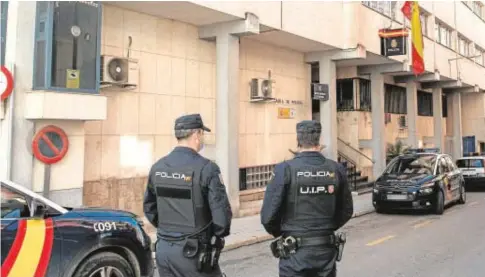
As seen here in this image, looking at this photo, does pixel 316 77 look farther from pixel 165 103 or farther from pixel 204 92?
pixel 165 103

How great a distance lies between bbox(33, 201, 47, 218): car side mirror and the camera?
4.39 m

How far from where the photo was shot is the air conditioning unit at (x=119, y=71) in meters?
9.78

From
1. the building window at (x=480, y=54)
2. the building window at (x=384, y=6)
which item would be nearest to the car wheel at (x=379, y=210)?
the building window at (x=384, y=6)

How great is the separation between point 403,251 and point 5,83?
282 inches

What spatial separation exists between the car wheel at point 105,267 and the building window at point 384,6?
49.5ft

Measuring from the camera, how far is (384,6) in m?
19.4

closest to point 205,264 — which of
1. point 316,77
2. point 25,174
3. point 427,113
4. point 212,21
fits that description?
point 25,174

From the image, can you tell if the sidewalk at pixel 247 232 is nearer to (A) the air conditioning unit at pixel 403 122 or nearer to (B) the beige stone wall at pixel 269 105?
(B) the beige stone wall at pixel 269 105

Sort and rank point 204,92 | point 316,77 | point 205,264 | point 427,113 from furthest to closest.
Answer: point 427,113
point 316,77
point 204,92
point 205,264

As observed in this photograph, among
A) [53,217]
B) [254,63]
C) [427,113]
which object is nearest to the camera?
[53,217]

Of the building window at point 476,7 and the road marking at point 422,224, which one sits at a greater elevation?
the building window at point 476,7

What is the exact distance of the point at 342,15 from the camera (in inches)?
630

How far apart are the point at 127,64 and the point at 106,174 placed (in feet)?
7.86

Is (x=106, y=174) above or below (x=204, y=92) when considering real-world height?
below
